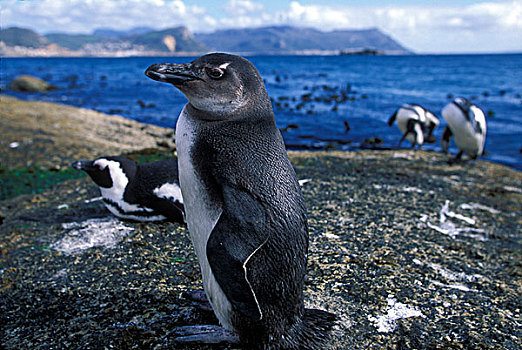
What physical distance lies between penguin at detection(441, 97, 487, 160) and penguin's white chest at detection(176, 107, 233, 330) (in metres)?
9.51

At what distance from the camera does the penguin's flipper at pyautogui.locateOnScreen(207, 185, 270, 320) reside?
6.69ft

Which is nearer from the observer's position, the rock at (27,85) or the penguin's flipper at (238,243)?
the penguin's flipper at (238,243)

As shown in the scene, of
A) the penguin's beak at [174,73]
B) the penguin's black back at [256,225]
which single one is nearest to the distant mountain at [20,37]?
the penguin's beak at [174,73]

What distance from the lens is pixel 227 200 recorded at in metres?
2.12

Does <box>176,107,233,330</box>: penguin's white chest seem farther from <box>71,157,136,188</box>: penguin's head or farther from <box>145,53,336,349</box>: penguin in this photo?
<box>71,157,136,188</box>: penguin's head

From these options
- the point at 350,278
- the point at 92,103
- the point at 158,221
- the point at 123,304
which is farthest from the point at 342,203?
the point at 92,103

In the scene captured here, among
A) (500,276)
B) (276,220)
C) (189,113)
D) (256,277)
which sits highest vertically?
(189,113)

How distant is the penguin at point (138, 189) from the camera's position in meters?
4.52

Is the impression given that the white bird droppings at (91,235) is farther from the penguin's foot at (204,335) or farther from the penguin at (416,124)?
the penguin at (416,124)

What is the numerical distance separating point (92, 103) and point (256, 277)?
76.8 feet

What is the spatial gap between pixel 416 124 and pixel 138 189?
9976 millimetres

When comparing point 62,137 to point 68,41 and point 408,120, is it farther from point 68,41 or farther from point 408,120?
point 408,120

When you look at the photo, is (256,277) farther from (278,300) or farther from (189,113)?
(189,113)

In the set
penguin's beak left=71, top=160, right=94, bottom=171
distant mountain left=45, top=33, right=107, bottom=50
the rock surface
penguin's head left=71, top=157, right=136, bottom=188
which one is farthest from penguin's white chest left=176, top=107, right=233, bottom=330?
distant mountain left=45, top=33, right=107, bottom=50
